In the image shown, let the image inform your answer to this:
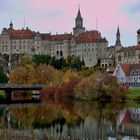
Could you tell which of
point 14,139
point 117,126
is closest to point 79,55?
point 117,126

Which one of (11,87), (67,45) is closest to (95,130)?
(11,87)

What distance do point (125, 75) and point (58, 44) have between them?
230 feet

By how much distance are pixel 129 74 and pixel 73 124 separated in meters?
76.6

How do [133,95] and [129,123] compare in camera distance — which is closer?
[129,123]

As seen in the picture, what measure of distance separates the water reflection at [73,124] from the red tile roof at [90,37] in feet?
371

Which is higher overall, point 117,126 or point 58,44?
point 58,44

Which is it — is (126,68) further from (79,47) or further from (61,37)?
(61,37)

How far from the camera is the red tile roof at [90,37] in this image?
185 meters

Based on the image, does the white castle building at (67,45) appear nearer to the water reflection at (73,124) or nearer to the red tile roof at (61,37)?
the red tile roof at (61,37)

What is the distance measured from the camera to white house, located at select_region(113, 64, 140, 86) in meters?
126

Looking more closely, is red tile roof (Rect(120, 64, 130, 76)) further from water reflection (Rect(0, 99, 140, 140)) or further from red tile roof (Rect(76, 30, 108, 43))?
red tile roof (Rect(76, 30, 108, 43))

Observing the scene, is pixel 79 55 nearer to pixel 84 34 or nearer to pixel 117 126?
pixel 84 34

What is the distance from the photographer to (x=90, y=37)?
186 metres

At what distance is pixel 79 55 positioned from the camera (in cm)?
18788
